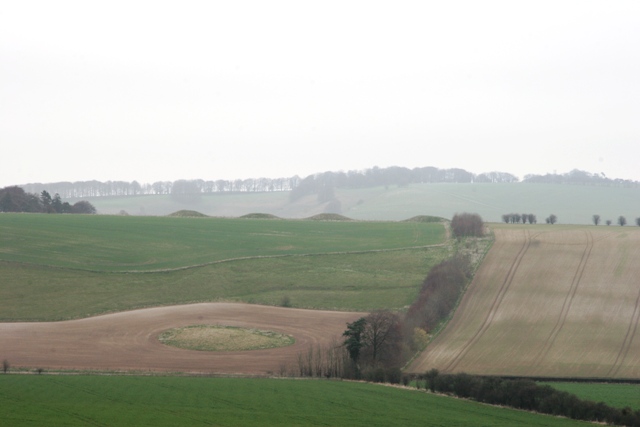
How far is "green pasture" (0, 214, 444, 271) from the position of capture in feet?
→ 200

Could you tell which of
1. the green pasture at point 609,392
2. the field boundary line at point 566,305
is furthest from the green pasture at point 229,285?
the green pasture at point 609,392

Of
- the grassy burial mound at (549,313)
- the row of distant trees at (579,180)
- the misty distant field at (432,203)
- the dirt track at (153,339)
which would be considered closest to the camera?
the dirt track at (153,339)

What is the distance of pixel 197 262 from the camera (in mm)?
61719

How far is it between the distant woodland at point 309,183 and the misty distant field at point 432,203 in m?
5.73

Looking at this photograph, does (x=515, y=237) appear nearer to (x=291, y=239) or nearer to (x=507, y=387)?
(x=291, y=239)

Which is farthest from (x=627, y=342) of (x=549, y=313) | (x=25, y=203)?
(x=25, y=203)

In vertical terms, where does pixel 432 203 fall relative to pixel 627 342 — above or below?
above

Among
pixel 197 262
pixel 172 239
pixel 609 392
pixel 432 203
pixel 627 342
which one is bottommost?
pixel 627 342

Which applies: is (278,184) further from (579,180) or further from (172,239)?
(172,239)

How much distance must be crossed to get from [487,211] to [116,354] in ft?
311

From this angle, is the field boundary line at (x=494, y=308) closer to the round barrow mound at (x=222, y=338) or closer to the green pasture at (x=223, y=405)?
the round barrow mound at (x=222, y=338)

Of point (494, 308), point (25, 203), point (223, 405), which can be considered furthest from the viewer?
point (25, 203)

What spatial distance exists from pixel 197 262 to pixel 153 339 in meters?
20.7

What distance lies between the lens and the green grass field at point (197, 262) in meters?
51.1
